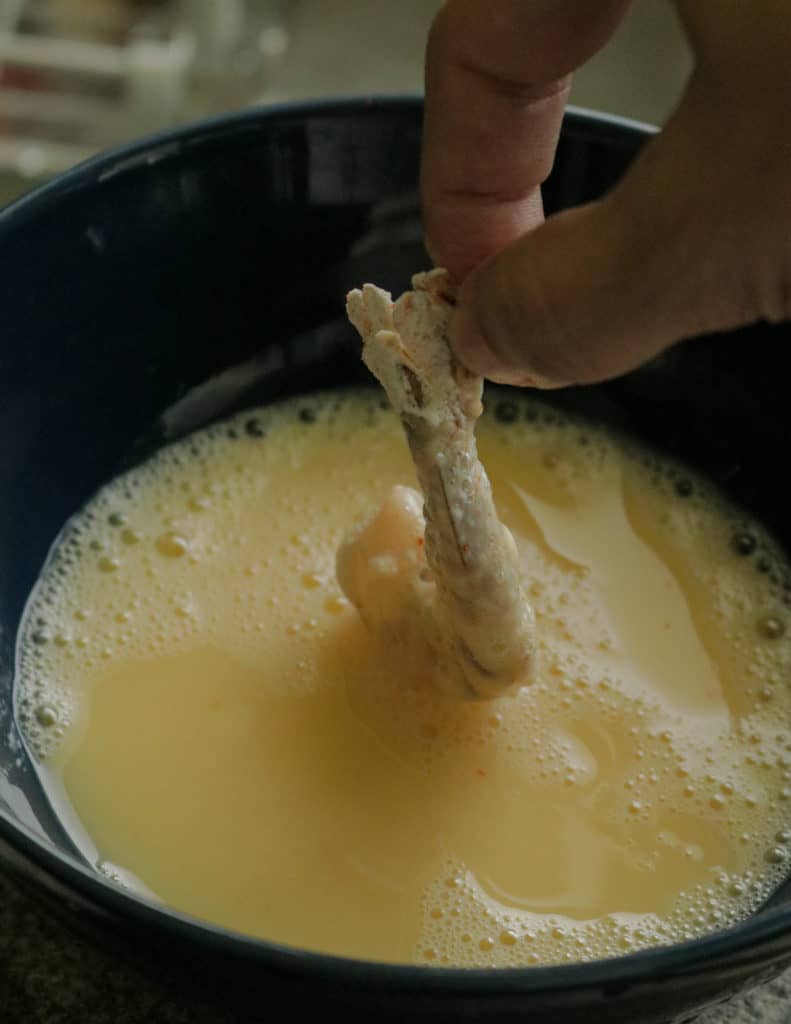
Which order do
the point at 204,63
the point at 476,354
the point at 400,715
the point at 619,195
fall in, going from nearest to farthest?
the point at 619,195
the point at 476,354
the point at 400,715
the point at 204,63

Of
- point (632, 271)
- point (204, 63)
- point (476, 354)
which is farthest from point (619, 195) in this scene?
point (204, 63)

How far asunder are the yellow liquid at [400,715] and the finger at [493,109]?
0.23 meters

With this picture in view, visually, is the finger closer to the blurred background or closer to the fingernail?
the fingernail

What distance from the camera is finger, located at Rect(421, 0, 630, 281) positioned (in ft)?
1.71

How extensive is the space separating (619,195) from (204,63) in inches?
35.4

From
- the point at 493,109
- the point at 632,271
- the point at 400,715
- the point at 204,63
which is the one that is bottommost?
the point at 400,715

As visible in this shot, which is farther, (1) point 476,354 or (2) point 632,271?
(1) point 476,354

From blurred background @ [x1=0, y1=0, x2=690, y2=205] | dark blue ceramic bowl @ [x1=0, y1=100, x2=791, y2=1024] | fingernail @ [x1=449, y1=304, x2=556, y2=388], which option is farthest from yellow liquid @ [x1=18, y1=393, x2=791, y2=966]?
blurred background @ [x1=0, y1=0, x2=690, y2=205]

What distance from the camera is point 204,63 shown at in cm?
124

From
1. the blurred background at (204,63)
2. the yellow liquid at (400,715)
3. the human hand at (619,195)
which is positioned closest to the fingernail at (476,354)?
the human hand at (619,195)

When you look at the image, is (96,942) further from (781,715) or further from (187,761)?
(781,715)

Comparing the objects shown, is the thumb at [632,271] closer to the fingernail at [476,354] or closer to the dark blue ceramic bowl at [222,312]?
the fingernail at [476,354]

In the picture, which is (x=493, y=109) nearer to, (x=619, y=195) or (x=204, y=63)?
(x=619, y=195)

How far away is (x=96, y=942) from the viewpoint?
19.4 inches
